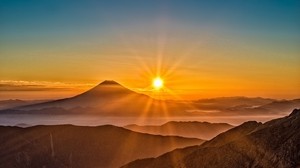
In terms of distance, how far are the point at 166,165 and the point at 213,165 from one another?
15.4 meters

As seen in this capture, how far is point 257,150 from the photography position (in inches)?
2965

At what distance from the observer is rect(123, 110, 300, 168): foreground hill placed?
69.6 m

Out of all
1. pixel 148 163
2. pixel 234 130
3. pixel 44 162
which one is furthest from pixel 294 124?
pixel 44 162

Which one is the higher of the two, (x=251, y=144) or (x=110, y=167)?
(x=251, y=144)

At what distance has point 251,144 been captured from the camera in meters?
77.8

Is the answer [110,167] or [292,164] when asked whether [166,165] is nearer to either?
[292,164]

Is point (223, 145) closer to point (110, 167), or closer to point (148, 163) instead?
point (148, 163)

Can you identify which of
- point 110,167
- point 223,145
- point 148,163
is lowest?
point 110,167

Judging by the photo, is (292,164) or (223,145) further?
(223,145)

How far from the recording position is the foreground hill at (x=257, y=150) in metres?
69.6

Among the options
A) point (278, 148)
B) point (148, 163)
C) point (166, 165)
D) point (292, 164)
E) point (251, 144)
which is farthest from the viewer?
point (148, 163)

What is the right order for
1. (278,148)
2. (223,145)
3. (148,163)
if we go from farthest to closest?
1. (148,163)
2. (223,145)
3. (278,148)

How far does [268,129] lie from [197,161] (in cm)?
1553

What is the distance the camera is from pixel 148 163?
102812 millimetres
